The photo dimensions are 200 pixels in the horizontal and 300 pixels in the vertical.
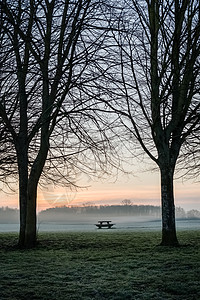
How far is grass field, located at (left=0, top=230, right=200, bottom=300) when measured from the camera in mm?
5723

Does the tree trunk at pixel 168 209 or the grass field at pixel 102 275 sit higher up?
the tree trunk at pixel 168 209

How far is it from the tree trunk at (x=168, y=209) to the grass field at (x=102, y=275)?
5.34ft

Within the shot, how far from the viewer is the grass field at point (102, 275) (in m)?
5.72

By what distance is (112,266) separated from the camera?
816 cm

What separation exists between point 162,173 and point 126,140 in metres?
1.75

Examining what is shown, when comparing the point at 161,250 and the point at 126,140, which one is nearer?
the point at 161,250

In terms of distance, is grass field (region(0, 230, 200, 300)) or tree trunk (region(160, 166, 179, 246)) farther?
tree trunk (region(160, 166, 179, 246))

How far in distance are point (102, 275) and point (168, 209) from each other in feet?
18.7

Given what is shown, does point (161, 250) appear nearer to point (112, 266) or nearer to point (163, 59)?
point (112, 266)

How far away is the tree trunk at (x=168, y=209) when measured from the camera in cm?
1220

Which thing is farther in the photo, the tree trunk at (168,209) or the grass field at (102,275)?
the tree trunk at (168,209)

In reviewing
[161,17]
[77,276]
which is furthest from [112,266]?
[161,17]

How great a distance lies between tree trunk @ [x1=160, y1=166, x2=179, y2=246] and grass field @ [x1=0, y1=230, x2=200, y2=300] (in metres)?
1.63

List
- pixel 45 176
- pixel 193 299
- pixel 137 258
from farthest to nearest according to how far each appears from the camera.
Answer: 1. pixel 45 176
2. pixel 137 258
3. pixel 193 299
